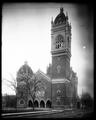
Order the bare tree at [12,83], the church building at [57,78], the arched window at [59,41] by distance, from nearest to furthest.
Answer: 1. the bare tree at [12,83]
2. the church building at [57,78]
3. the arched window at [59,41]

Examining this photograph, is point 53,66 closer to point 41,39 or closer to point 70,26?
point 41,39

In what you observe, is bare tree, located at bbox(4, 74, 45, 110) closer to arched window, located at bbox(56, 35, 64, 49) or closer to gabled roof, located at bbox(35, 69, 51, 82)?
gabled roof, located at bbox(35, 69, 51, 82)

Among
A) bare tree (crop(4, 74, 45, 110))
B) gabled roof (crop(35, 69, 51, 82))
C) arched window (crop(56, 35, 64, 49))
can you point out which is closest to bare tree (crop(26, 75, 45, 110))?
bare tree (crop(4, 74, 45, 110))

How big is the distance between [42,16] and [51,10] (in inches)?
8.1

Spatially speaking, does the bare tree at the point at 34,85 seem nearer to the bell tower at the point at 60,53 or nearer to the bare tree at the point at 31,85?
the bare tree at the point at 31,85

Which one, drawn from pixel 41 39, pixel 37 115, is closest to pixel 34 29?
pixel 41 39

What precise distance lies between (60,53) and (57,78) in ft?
1.78

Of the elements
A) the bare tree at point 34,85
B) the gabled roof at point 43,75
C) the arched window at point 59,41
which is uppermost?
the arched window at point 59,41

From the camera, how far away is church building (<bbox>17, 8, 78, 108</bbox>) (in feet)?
10.0

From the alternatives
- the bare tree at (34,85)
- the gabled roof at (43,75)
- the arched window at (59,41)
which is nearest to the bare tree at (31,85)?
the bare tree at (34,85)

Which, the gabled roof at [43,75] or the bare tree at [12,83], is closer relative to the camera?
the bare tree at [12,83]

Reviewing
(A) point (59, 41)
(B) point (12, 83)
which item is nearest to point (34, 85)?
(B) point (12, 83)

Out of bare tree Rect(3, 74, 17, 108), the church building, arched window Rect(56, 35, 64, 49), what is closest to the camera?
Result: bare tree Rect(3, 74, 17, 108)

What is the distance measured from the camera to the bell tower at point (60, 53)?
3104mm
